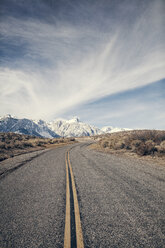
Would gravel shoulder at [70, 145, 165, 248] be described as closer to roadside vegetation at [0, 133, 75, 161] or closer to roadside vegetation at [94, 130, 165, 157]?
roadside vegetation at [94, 130, 165, 157]

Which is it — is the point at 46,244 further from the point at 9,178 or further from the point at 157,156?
the point at 157,156

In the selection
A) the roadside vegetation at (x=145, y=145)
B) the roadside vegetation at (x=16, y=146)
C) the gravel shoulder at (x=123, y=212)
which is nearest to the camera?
the gravel shoulder at (x=123, y=212)

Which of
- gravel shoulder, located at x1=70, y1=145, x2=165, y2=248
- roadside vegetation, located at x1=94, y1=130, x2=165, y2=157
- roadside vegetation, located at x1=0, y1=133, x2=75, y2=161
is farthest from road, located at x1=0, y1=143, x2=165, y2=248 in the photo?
roadside vegetation, located at x1=0, y1=133, x2=75, y2=161

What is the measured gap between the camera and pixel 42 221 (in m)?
3.01

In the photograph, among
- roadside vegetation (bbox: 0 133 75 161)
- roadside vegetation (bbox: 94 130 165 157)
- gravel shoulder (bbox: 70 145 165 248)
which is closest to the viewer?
gravel shoulder (bbox: 70 145 165 248)

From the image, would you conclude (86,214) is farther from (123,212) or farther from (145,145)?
(145,145)

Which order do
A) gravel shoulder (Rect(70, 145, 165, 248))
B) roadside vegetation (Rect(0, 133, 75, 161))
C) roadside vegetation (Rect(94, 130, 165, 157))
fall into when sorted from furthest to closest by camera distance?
roadside vegetation (Rect(0, 133, 75, 161)) < roadside vegetation (Rect(94, 130, 165, 157)) < gravel shoulder (Rect(70, 145, 165, 248))

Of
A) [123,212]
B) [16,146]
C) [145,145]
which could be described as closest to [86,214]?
[123,212]

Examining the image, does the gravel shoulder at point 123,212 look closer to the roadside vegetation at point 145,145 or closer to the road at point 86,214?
the road at point 86,214

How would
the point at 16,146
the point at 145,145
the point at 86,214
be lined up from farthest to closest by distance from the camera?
the point at 16,146 < the point at 145,145 < the point at 86,214

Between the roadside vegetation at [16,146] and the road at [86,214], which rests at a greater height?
the roadside vegetation at [16,146]

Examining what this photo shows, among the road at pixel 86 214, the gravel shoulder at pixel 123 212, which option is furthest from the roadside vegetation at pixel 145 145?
the road at pixel 86 214

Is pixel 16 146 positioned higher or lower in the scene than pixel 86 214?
higher

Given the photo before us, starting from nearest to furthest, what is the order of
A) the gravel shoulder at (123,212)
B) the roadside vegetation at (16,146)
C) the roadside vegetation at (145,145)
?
1. the gravel shoulder at (123,212)
2. the roadside vegetation at (145,145)
3. the roadside vegetation at (16,146)
